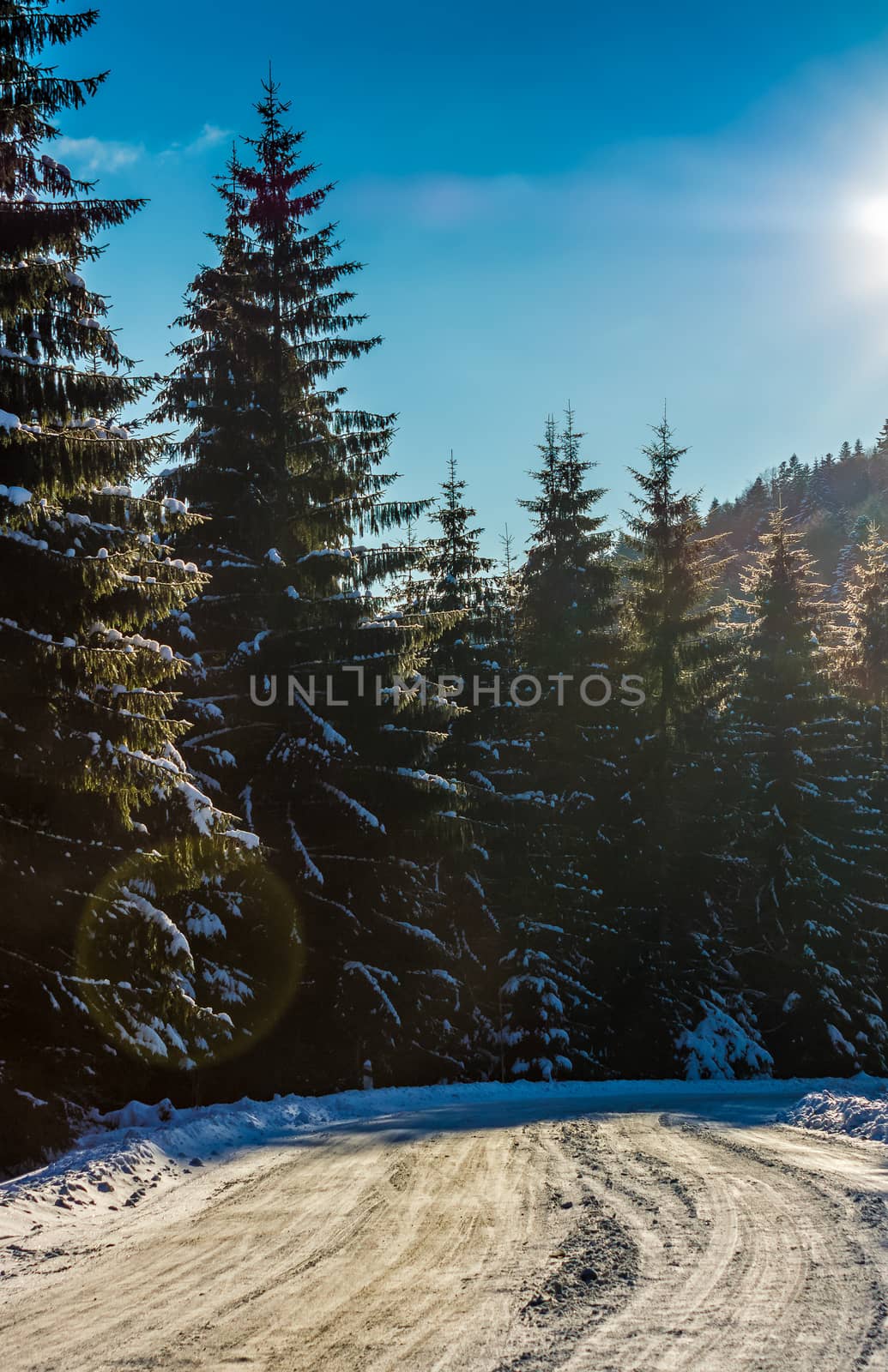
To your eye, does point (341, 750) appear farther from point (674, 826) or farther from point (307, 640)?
point (674, 826)

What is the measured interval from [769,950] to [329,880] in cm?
1524

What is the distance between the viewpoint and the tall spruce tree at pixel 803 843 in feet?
80.0

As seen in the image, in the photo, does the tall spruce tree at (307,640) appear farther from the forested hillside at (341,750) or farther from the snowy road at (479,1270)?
the snowy road at (479,1270)

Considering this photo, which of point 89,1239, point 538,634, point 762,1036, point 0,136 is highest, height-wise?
point 0,136

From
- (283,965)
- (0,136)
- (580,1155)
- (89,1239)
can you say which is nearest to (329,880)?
(283,965)

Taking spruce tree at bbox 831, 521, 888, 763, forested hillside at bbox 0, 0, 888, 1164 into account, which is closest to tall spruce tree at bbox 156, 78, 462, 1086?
forested hillside at bbox 0, 0, 888, 1164

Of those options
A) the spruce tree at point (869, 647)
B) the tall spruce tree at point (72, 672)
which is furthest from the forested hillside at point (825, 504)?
the tall spruce tree at point (72, 672)

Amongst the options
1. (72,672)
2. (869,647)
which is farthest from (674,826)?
(72,672)

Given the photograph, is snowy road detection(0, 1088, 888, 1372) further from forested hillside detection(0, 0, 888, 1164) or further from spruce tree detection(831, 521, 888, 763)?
spruce tree detection(831, 521, 888, 763)

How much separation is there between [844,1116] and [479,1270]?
946 cm

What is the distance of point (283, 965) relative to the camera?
15.7 meters

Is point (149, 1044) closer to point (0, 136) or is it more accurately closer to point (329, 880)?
point (329, 880)

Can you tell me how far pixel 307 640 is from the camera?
1587 centimetres

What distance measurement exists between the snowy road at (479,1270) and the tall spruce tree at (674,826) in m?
14.4
